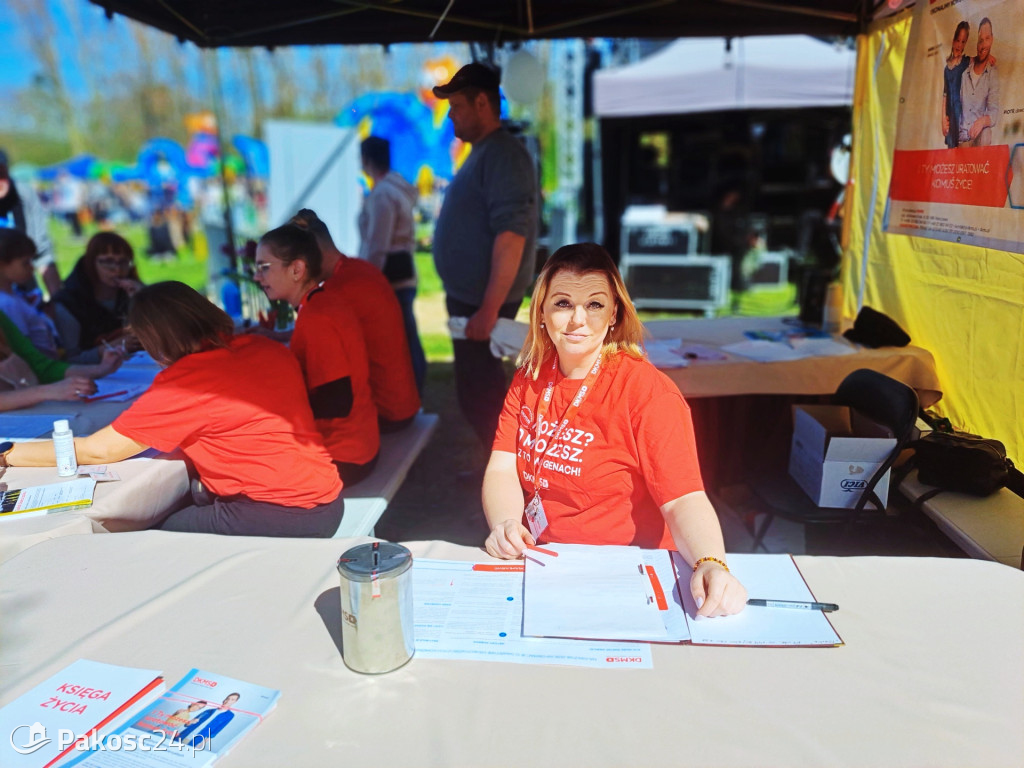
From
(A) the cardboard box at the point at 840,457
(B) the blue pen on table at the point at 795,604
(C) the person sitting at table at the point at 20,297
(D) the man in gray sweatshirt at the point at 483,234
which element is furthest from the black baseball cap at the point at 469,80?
(B) the blue pen on table at the point at 795,604

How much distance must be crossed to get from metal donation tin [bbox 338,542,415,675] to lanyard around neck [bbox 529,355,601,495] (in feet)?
2.04

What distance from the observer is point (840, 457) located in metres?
2.44

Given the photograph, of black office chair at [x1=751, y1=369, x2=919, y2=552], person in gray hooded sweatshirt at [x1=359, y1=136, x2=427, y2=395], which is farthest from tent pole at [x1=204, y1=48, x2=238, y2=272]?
black office chair at [x1=751, y1=369, x2=919, y2=552]

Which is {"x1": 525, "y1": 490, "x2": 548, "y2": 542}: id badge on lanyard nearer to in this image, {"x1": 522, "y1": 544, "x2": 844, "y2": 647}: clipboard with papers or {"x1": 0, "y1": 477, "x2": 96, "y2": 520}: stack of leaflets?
{"x1": 522, "y1": 544, "x2": 844, "y2": 647}: clipboard with papers

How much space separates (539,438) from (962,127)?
216 centimetres

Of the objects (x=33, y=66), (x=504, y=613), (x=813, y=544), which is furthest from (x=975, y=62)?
(x=33, y=66)

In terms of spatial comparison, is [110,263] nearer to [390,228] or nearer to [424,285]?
[390,228]

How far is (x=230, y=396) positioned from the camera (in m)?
1.93

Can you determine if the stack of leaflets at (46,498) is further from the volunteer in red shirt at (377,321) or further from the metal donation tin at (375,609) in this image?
the volunteer in red shirt at (377,321)

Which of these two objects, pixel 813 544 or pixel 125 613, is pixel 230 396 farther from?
pixel 813 544

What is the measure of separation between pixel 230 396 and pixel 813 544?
2136mm

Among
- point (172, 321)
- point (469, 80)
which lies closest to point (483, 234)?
point (469, 80)

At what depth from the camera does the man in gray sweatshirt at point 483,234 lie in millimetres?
3014

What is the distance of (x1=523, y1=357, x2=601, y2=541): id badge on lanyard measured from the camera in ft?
5.35
